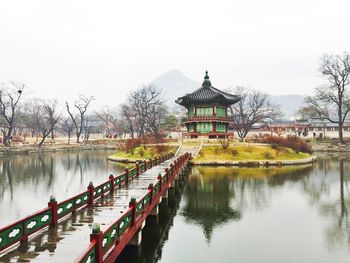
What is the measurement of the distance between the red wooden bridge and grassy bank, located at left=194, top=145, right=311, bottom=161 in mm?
30406

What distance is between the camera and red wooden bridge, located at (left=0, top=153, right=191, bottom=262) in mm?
8864

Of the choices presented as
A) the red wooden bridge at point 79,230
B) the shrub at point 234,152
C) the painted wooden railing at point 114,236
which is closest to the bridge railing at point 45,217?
the red wooden bridge at point 79,230

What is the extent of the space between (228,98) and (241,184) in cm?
2982

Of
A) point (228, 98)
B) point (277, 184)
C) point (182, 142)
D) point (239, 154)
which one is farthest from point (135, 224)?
point (228, 98)

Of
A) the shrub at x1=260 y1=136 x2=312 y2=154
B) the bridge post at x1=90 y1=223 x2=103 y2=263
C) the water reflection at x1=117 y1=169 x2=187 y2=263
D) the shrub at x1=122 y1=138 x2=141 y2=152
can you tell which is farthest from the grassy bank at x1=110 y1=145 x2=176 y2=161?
the bridge post at x1=90 y1=223 x2=103 y2=263

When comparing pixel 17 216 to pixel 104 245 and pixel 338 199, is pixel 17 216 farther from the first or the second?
pixel 338 199

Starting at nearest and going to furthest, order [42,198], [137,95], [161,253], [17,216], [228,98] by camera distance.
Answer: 1. [161,253]
2. [17,216]
3. [42,198]
4. [228,98]
5. [137,95]

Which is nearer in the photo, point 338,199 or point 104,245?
point 104,245

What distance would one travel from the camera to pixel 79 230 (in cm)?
1123

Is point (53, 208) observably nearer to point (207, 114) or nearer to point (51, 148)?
point (207, 114)

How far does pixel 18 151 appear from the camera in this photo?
70375 millimetres

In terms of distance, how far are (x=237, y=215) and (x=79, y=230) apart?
36.4 ft

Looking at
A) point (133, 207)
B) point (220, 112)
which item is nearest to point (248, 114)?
point (220, 112)

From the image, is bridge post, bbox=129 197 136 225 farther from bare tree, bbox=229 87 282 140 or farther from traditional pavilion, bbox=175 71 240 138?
bare tree, bbox=229 87 282 140
